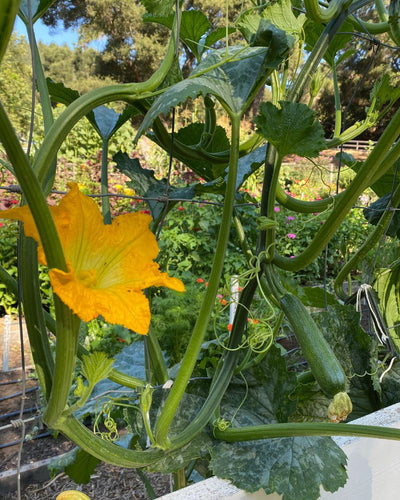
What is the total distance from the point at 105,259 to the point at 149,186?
38 cm

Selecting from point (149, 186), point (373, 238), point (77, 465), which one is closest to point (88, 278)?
point (149, 186)

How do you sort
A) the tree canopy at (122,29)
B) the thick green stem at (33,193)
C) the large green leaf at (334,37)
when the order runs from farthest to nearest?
the tree canopy at (122,29) < the large green leaf at (334,37) < the thick green stem at (33,193)

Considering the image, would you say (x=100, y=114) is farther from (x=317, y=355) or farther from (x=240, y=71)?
(x=317, y=355)

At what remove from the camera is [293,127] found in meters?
0.54

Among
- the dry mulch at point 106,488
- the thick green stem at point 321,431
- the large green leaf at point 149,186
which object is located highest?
the large green leaf at point 149,186

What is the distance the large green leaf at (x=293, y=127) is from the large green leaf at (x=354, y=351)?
0.39m

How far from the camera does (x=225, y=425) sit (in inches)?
24.3

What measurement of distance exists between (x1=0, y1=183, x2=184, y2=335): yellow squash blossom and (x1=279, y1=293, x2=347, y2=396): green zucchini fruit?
0.69 ft

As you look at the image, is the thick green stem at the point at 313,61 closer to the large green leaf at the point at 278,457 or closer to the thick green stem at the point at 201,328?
the thick green stem at the point at 201,328


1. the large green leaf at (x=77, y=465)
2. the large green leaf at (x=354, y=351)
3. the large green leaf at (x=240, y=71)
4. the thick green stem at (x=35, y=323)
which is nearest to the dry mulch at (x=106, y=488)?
the large green leaf at (x=77, y=465)

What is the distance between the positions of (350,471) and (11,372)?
86.3 inches

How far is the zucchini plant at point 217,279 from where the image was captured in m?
0.39

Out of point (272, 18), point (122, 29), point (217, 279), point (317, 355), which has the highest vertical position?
point (122, 29)

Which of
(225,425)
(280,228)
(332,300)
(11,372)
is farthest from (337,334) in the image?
(280,228)
